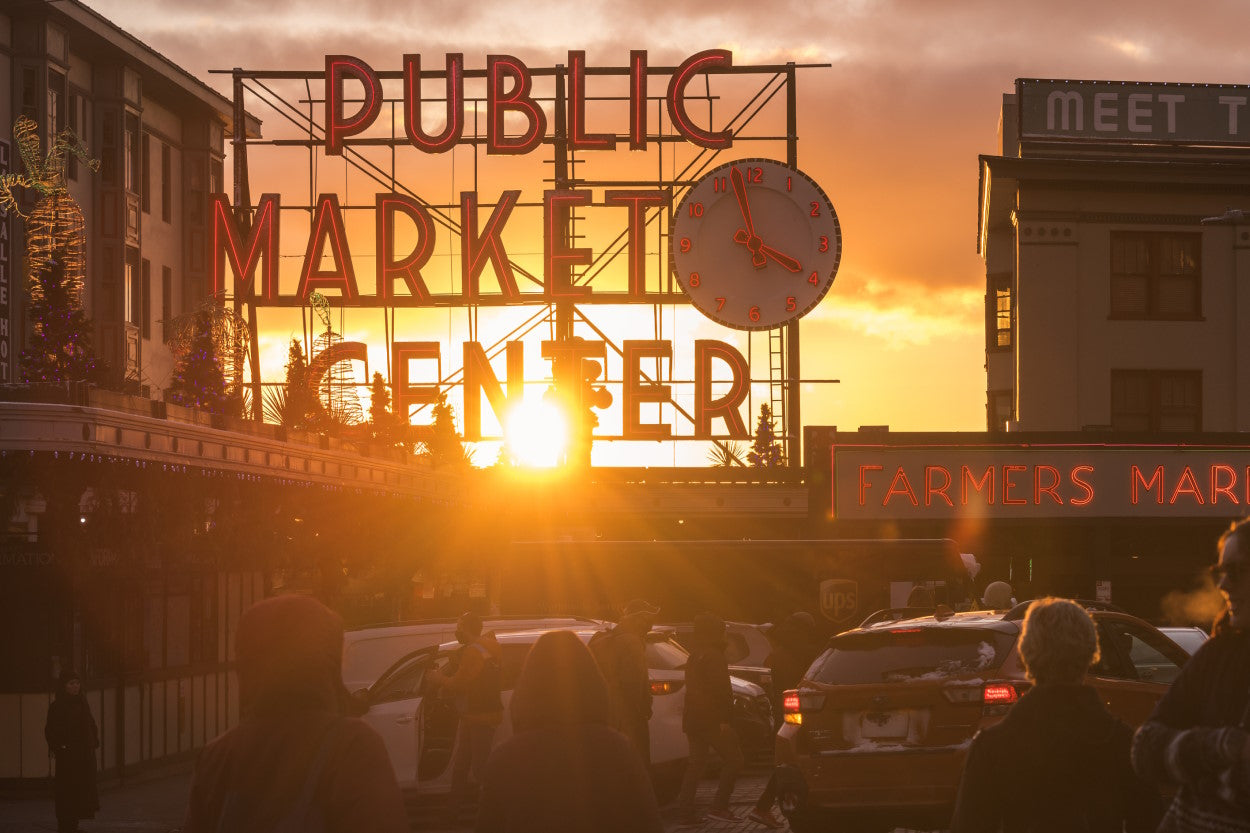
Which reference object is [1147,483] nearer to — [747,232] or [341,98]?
[747,232]

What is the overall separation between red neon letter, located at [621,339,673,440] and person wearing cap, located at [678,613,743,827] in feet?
86.7

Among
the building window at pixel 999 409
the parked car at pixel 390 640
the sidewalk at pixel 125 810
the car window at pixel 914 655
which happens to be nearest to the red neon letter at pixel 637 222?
the building window at pixel 999 409

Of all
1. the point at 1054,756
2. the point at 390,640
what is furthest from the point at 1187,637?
the point at 1054,756

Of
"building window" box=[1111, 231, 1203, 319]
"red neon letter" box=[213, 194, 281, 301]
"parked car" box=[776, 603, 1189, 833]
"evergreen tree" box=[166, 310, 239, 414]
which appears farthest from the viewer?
"red neon letter" box=[213, 194, 281, 301]

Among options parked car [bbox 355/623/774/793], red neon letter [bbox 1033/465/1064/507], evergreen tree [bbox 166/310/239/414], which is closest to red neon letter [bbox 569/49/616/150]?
red neon letter [bbox 1033/465/1064/507]

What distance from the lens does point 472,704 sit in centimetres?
1594

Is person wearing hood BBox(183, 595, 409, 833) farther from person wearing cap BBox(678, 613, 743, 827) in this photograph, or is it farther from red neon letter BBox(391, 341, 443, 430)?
red neon letter BBox(391, 341, 443, 430)

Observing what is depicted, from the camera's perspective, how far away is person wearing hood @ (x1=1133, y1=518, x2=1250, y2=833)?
5.13m

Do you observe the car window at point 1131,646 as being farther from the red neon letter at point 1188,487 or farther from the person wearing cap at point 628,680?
the red neon letter at point 1188,487

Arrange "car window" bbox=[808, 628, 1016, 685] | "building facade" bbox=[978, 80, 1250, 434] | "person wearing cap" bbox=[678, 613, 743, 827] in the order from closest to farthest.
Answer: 1. "car window" bbox=[808, 628, 1016, 685]
2. "person wearing cap" bbox=[678, 613, 743, 827]
3. "building facade" bbox=[978, 80, 1250, 434]

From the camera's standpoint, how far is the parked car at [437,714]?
666 inches

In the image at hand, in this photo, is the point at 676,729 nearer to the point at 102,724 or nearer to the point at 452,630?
the point at 452,630

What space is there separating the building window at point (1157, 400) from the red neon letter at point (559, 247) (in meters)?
12.4

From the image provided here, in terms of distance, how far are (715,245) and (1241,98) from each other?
12279mm
